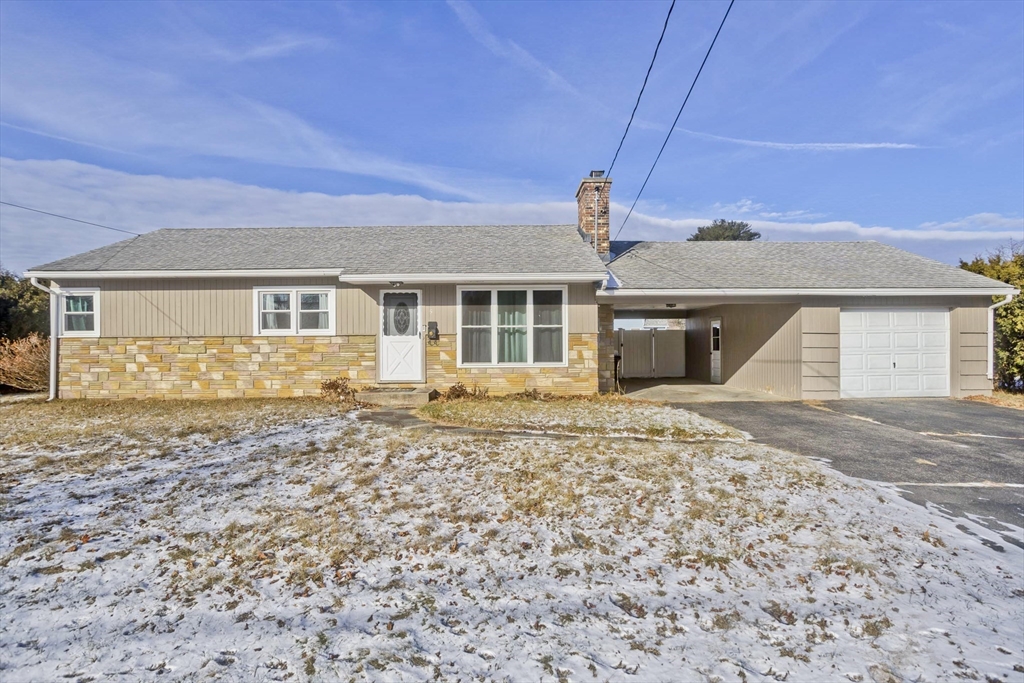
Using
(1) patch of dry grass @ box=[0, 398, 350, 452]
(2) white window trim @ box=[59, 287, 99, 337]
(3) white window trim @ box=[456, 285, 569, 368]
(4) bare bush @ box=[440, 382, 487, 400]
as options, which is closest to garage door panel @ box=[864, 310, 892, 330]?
(3) white window trim @ box=[456, 285, 569, 368]

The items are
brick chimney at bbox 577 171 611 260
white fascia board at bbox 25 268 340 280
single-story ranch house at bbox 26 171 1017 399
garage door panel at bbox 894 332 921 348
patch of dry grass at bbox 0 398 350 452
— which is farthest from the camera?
brick chimney at bbox 577 171 611 260

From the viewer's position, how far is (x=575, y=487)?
15.2ft

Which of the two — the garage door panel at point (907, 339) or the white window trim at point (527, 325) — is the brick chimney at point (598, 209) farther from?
the garage door panel at point (907, 339)

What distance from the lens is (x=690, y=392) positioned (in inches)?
484

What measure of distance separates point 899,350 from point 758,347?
283cm

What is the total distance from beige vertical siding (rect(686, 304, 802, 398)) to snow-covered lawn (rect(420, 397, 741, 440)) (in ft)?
12.2

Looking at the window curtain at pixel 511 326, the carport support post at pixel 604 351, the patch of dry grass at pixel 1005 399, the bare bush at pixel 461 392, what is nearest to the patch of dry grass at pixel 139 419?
the bare bush at pixel 461 392

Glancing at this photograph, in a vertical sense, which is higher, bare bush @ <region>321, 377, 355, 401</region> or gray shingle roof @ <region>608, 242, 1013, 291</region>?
gray shingle roof @ <region>608, 242, 1013, 291</region>

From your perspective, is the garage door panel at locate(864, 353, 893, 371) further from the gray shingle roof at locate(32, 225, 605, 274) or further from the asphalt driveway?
the gray shingle roof at locate(32, 225, 605, 274)

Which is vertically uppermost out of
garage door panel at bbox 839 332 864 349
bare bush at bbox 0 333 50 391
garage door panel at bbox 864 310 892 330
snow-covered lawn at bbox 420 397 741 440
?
garage door panel at bbox 864 310 892 330

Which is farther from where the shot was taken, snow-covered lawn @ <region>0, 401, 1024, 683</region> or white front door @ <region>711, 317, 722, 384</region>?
white front door @ <region>711, 317, 722, 384</region>

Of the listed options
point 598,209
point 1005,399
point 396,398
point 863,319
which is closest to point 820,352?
point 863,319

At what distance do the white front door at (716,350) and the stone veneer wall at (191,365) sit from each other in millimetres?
11230

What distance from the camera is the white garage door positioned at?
35.1ft
